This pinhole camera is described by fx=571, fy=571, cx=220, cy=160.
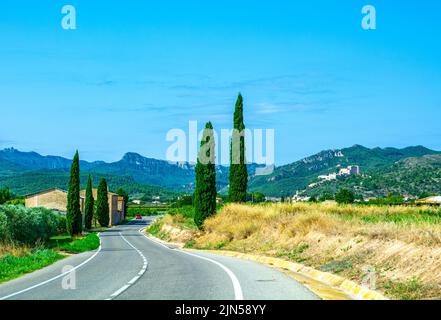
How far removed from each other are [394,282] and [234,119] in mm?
38116

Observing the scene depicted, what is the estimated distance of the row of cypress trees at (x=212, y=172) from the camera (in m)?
46.9

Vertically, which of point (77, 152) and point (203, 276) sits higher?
point (77, 152)

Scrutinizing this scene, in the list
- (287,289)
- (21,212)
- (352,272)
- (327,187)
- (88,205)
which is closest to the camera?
(287,289)

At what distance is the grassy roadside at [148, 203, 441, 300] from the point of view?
1219 centimetres

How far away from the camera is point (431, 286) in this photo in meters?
11.0

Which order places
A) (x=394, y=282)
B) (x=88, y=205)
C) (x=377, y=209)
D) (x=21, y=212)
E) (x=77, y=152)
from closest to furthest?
(x=394, y=282) → (x=377, y=209) → (x=21, y=212) → (x=77, y=152) → (x=88, y=205)

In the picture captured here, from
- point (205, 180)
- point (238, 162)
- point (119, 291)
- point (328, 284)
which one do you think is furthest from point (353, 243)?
point (238, 162)

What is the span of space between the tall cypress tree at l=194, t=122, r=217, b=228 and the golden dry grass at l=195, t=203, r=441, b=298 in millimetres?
10119

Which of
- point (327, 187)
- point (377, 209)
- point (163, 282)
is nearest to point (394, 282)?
point (163, 282)

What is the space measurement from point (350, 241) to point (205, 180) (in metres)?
30.1

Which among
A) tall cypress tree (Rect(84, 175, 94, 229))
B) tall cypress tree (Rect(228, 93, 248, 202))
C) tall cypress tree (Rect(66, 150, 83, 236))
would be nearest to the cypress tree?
tall cypress tree (Rect(84, 175, 94, 229))

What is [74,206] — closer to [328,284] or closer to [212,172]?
[212,172]

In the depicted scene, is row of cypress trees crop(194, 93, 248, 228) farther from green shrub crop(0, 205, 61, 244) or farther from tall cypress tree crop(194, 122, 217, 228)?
green shrub crop(0, 205, 61, 244)
